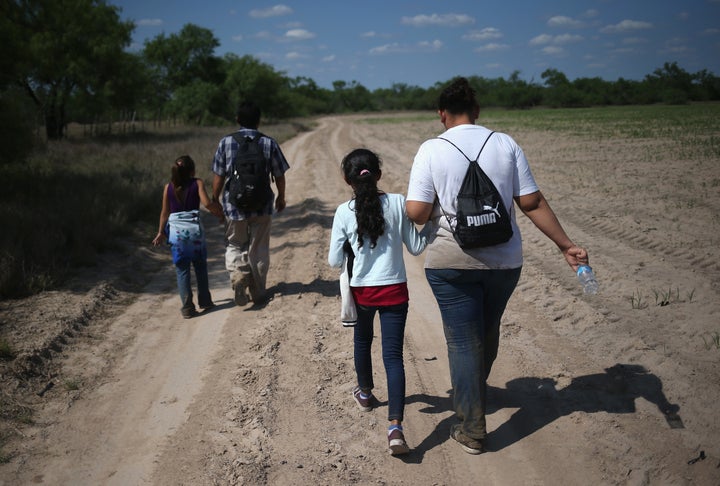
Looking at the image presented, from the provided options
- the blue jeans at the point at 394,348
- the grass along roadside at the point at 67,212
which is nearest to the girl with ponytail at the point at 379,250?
the blue jeans at the point at 394,348

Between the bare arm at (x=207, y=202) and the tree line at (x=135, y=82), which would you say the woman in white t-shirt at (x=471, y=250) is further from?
the bare arm at (x=207, y=202)

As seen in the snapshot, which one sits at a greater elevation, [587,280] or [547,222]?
[547,222]

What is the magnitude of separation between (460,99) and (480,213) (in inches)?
28.8

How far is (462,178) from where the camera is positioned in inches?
115

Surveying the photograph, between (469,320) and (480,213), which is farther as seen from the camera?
(469,320)

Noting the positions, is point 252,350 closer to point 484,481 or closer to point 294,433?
point 294,433

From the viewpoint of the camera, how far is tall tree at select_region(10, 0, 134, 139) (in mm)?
23016

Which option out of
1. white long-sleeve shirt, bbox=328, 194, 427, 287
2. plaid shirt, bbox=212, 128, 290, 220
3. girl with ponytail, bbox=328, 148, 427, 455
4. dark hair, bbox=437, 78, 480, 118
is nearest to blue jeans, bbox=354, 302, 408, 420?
girl with ponytail, bbox=328, 148, 427, 455

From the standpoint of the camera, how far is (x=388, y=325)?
3244 mm

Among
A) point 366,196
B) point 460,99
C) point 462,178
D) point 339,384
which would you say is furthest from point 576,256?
point 339,384

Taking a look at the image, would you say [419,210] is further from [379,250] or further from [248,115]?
[248,115]

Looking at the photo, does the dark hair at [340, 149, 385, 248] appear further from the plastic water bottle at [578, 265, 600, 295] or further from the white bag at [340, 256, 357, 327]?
the plastic water bottle at [578, 265, 600, 295]

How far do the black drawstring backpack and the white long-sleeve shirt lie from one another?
1.42 ft

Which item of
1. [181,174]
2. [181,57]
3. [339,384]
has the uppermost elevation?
[181,57]
